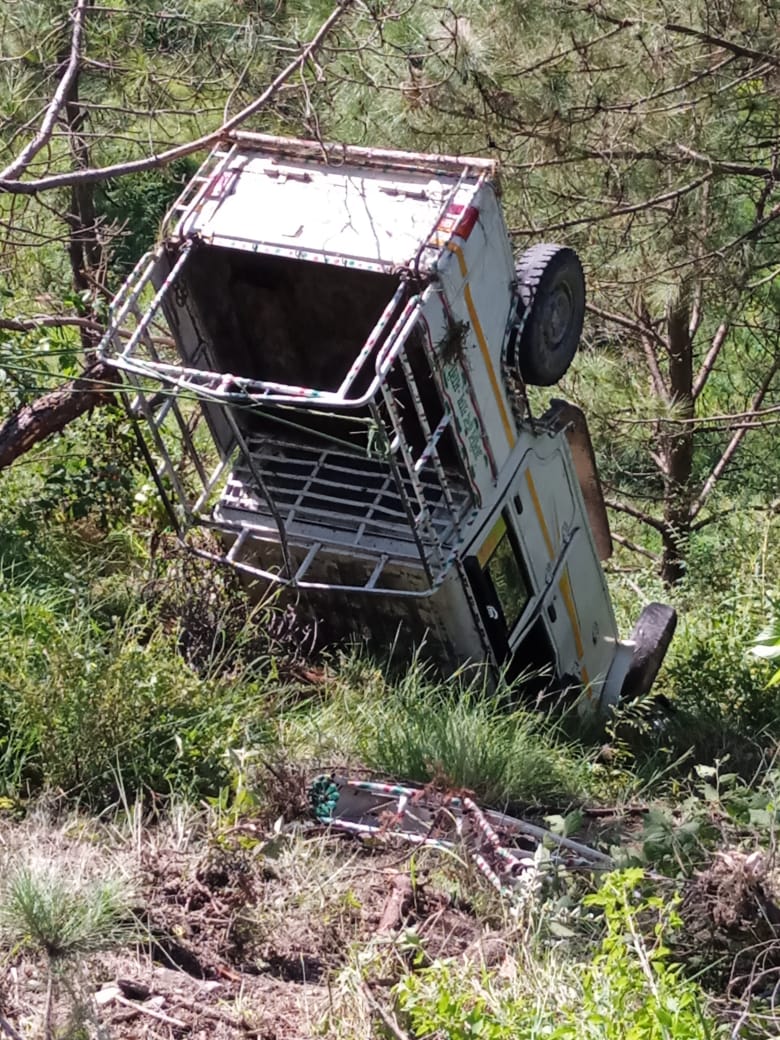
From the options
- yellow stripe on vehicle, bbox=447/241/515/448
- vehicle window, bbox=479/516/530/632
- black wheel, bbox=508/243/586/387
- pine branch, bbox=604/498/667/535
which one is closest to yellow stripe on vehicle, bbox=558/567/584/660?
vehicle window, bbox=479/516/530/632

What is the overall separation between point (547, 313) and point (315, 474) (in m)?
1.24

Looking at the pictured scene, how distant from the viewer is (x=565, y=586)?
623cm

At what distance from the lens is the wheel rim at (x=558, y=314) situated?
18.9ft

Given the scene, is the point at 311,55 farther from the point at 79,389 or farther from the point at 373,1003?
the point at 373,1003

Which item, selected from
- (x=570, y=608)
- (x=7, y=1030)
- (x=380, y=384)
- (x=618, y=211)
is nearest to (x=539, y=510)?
(x=570, y=608)

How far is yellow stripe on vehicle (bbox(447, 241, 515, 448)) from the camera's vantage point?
16.9 feet

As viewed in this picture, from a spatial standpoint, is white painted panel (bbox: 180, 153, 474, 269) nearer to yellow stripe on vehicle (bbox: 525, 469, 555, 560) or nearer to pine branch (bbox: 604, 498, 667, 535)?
yellow stripe on vehicle (bbox: 525, 469, 555, 560)

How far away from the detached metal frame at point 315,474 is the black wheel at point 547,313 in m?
0.53

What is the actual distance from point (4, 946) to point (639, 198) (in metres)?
5.05

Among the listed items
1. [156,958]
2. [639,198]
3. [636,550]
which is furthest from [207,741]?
[636,550]

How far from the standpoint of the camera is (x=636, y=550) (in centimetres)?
1038

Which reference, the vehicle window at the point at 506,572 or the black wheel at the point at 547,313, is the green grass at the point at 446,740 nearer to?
the vehicle window at the point at 506,572

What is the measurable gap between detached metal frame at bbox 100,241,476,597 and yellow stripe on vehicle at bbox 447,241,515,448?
261mm

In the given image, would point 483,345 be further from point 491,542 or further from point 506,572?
point 506,572
